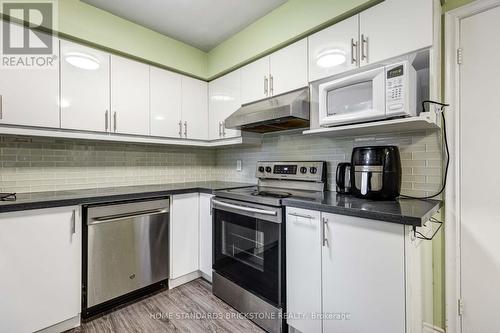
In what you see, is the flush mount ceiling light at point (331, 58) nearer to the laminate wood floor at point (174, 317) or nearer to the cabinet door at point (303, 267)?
the cabinet door at point (303, 267)

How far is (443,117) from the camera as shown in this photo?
4.86 ft

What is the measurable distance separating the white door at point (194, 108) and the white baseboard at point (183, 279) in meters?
1.45

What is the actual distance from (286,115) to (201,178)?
5.84ft

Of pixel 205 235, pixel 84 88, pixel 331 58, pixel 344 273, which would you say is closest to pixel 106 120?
pixel 84 88

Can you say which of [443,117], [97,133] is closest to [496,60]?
[443,117]

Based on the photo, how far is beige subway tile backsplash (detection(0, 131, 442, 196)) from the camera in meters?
1.56

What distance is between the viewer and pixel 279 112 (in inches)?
67.7

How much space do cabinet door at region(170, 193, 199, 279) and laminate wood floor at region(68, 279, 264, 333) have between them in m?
0.25

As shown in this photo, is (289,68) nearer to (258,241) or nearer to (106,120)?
(258,241)

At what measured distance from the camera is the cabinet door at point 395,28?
1262 mm

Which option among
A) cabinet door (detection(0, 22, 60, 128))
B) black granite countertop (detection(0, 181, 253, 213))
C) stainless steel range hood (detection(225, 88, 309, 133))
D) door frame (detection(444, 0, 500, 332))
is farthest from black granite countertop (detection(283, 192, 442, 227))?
cabinet door (detection(0, 22, 60, 128))

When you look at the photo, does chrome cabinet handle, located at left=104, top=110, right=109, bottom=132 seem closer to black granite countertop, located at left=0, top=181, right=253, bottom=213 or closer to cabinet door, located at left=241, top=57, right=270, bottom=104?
black granite countertop, located at left=0, top=181, right=253, bottom=213

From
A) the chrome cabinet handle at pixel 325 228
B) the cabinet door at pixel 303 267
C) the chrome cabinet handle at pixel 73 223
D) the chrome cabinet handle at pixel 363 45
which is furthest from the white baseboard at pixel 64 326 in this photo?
the chrome cabinet handle at pixel 363 45

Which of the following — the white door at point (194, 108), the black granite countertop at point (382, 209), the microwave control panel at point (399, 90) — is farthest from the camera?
the white door at point (194, 108)
